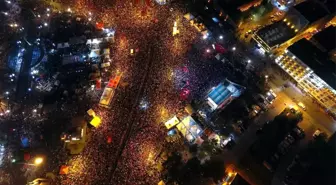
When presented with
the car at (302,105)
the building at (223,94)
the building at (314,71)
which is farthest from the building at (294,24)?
the building at (223,94)

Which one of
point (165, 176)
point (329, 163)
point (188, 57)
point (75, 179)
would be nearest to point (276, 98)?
point (329, 163)

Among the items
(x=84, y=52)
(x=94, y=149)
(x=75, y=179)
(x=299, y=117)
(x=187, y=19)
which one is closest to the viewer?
(x=75, y=179)

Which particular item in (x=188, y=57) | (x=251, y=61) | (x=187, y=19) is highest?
(x=187, y=19)

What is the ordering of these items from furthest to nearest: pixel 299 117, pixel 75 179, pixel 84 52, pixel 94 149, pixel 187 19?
1. pixel 187 19
2. pixel 84 52
3. pixel 299 117
4. pixel 94 149
5. pixel 75 179

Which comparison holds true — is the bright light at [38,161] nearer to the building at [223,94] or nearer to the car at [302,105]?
the building at [223,94]

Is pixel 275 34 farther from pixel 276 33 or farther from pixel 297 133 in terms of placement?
→ pixel 297 133

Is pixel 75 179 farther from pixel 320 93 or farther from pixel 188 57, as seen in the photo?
pixel 320 93
